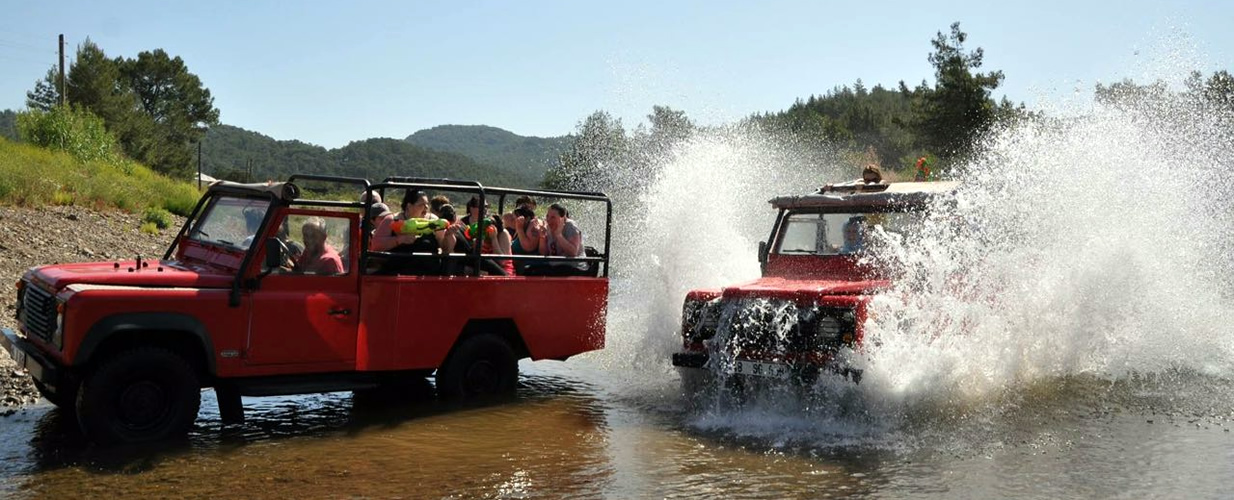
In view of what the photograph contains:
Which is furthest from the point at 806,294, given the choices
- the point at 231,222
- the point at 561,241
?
the point at 231,222

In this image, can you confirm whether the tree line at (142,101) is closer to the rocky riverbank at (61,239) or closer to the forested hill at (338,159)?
the rocky riverbank at (61,239)

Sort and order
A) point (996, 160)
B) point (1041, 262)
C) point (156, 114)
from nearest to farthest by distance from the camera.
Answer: point (1041, 262), point (996, 160), point (156, 114)

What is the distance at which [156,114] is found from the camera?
82438 millimetres

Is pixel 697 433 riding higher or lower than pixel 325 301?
lower

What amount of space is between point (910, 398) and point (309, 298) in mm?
4881

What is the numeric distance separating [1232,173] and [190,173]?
7096cm

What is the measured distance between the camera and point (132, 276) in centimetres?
720

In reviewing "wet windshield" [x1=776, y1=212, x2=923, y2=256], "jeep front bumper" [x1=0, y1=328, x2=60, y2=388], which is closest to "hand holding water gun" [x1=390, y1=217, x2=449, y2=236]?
"jeep front bumper" [x1=0, y1=328, x2=60, y2=388]

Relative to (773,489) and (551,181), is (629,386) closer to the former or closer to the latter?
(773,489)

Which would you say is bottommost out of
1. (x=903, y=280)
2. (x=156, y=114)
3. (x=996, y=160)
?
(x=903, y=280)

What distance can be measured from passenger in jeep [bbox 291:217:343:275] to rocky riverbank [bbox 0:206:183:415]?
5.20 metres

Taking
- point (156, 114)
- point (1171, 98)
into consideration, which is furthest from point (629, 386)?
point (156, 114)

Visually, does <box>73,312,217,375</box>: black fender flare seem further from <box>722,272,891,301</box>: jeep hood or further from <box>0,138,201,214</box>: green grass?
<box>0,138,201,214</box>: green grass

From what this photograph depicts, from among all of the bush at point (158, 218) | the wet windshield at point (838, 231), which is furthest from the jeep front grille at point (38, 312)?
the bush at point (158, 218)
